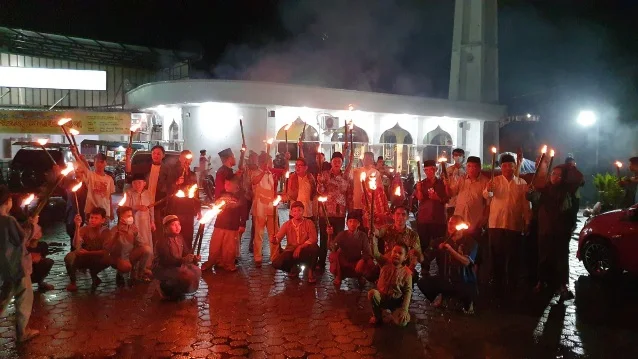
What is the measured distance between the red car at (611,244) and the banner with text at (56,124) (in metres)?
16.9

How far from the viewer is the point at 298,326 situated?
232 inches

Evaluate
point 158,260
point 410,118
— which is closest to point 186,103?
point 410,118

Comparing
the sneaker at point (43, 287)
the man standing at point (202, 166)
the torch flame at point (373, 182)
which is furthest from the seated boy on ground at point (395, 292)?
the man standing at point (202, 166)

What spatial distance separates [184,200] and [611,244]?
22.5ft

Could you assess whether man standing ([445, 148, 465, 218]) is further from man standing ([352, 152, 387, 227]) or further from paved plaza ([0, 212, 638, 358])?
paved plaza ([0, 212, 638, 358])

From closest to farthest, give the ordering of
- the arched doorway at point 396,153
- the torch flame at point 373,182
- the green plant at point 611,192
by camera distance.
Result: the torch flame at point 373,182 → the green plant at point 611,192 → the arched doorway at point 396,153

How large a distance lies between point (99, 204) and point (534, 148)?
24.1 metres

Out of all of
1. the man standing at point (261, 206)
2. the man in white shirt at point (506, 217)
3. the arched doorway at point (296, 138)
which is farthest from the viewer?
the arched doorway at point (296, 138)

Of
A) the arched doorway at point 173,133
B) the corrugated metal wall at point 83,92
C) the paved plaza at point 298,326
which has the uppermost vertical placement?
the corrugated metal wall at point 83,92

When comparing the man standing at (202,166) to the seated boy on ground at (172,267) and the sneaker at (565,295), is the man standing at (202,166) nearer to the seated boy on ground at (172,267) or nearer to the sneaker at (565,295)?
the seated boy on ground at (172,267)

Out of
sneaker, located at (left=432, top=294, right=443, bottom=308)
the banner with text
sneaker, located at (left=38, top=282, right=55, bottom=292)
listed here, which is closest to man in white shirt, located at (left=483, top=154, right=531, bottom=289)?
sneaker, located at (left=432, top=294, right=443, bottom=308)

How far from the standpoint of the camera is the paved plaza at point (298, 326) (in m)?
5.19

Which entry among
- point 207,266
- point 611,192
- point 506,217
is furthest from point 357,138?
point 506,217

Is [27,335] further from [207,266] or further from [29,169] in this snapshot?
[29,169]
